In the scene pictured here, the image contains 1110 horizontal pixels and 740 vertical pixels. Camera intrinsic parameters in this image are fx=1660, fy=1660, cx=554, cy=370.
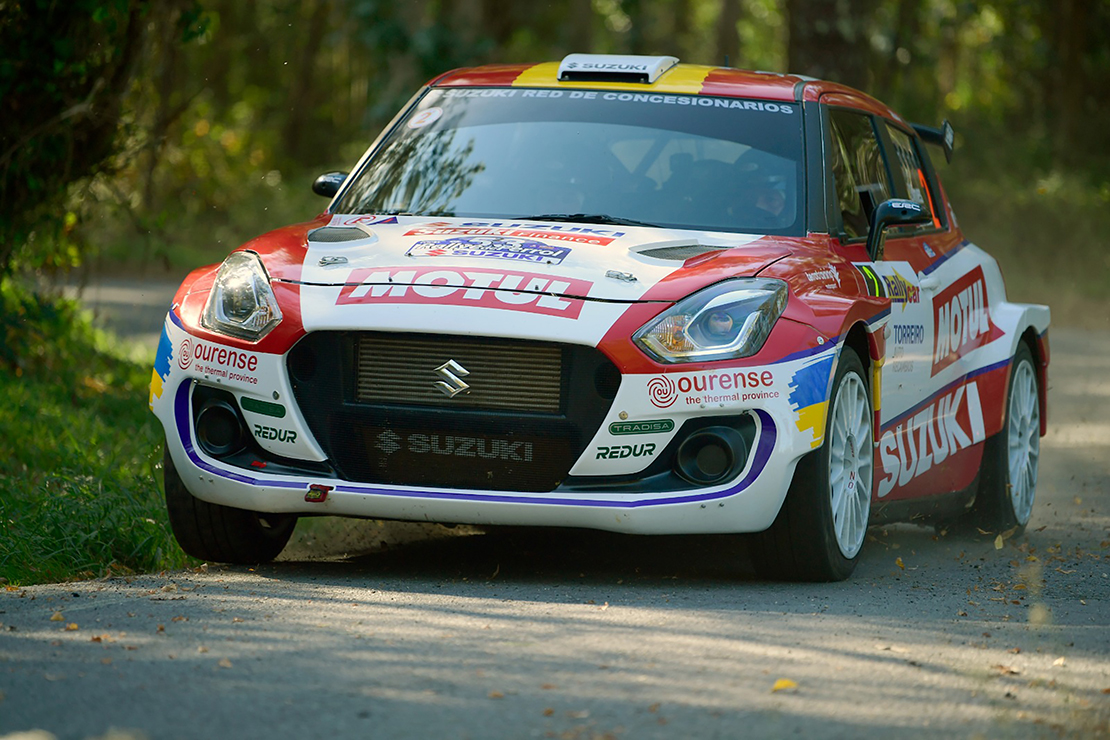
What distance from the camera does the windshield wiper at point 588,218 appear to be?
6.04m

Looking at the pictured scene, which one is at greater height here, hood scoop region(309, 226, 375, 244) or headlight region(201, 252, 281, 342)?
hood scoop region(309, 226, 375, 244)

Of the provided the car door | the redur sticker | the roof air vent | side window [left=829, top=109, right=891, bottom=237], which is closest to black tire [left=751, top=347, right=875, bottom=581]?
the car door

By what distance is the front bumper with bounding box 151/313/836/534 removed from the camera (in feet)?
16.9

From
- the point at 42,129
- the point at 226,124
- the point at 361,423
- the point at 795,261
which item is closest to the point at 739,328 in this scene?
the point at 795,261

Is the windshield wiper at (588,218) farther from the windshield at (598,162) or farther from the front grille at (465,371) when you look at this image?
the front grille at (465,371)

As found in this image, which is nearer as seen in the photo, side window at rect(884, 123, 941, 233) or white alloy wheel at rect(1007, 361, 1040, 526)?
side window at rect(884, 123, 941, 233)

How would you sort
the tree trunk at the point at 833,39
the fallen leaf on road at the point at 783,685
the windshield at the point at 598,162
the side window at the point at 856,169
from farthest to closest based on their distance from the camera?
1. the tree trunk at the point at 833,39
2. the side window at the point at 856,169
3. the windshield at the point at 598,162
4. the fallen leaf on road at the point at 783,685

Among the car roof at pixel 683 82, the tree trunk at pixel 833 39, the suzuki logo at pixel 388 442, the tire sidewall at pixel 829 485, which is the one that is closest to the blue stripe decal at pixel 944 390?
the tire sidewall at pixel 829 485

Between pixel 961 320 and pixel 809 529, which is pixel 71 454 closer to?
pixel 809 529

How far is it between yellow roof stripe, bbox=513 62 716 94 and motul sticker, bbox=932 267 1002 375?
4.36 ft

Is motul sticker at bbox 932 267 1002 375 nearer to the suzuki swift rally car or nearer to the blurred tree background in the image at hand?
the suzuki swift rally car

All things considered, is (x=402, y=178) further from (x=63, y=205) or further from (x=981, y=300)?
(x=63, y=205)

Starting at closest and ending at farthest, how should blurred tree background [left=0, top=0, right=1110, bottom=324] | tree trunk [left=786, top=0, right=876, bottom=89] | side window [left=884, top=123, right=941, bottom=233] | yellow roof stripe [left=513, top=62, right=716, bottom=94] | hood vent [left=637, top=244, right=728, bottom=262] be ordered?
hood vent [left=637, top=244, right=728, bottom=262] < yellow roof stripe [left=513, top=62, right=716, bottom=94] < side window [left=884, top=123, right=941, bottom=233] < blurred tree background [left=0, top=0, right=1110, bottom=324] < tree trunk [left=786, top=0, right=876, bottom=89]

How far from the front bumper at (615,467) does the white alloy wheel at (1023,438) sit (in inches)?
99.0
